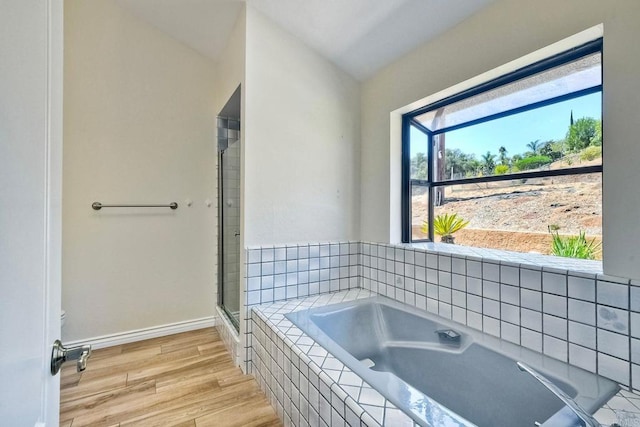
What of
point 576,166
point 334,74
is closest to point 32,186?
point 576,166

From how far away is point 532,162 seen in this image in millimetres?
1567

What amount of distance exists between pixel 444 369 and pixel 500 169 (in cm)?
117

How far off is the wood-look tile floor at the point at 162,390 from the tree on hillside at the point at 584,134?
6.66 feet

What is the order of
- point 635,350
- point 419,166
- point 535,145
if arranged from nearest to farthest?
point 635,350, point 535,145, point 419,166

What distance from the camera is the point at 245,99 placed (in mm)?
1928

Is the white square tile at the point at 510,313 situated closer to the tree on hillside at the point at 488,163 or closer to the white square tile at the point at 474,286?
the white square tile at the point at 474,286

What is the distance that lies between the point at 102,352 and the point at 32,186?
238cm

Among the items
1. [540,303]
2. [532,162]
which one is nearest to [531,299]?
[540,303]

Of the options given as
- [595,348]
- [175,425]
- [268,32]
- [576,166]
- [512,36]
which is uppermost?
[268,32]

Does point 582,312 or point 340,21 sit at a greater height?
point 340,21

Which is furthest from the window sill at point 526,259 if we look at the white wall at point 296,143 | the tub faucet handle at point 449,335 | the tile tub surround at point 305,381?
the tile tub surround at point 305,381

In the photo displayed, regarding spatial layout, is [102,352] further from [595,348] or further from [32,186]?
[595,348]

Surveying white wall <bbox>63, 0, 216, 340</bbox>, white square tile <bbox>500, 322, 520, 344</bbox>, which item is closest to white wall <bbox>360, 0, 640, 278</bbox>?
white square tile <bbox>500, 322, 520, 344</bbox>

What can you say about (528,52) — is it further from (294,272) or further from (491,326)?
(294,272)
